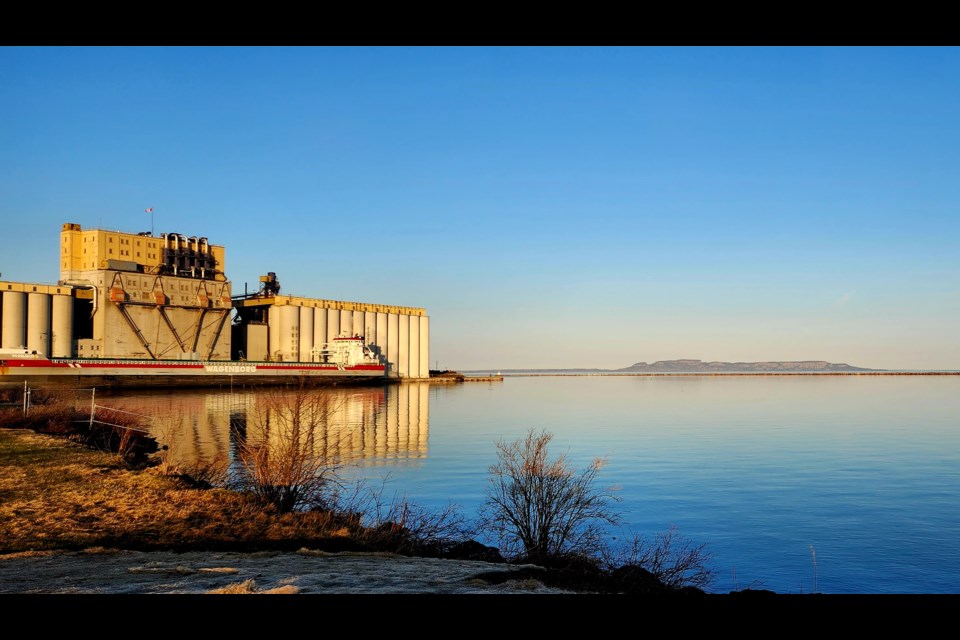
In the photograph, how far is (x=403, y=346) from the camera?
393 ft

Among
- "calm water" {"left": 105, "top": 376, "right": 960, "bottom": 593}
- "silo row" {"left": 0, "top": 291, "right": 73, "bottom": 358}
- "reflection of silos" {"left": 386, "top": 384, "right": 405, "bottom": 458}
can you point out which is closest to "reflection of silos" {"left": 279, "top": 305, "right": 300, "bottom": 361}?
"silo row" {"left": 0, "top": 291, "right": 73, "bottom": 358}

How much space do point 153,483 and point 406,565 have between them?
7.74m

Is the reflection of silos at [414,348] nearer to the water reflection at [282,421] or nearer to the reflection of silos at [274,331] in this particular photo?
the reflection of silos at [274,331]

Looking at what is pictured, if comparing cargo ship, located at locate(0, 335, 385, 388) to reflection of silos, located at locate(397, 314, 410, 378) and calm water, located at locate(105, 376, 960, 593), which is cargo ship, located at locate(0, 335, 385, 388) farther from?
calm water, located at locate(105, 376, 960, 593)

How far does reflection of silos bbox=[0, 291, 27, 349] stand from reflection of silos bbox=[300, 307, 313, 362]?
33237 millimetres

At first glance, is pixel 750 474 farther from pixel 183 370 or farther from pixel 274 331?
pixel 274 331

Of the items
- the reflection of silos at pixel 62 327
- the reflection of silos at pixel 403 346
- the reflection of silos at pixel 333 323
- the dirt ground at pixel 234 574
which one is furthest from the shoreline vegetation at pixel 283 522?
the reflection of silos at pixel 403 346

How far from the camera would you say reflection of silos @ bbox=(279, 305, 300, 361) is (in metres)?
101

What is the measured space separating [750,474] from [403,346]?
313 feet

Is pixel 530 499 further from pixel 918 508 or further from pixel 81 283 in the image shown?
pixel 81 283

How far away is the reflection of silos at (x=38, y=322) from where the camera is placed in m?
79.3

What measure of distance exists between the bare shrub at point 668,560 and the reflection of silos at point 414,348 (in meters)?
105

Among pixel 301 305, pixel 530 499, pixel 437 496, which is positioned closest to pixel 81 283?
pixel 301 305

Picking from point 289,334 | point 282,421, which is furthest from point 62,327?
point 282,421
